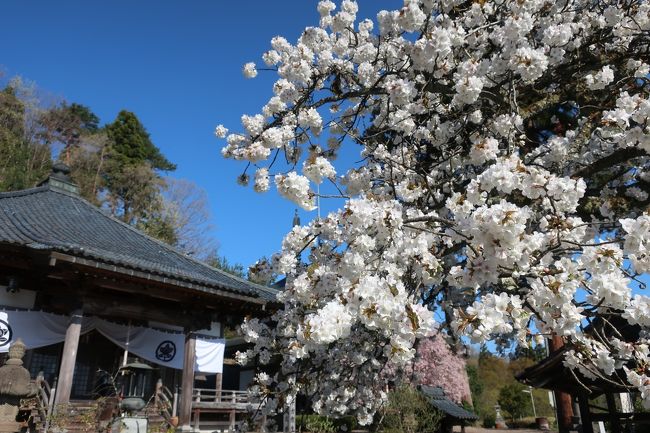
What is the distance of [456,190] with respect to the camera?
16.2 ft

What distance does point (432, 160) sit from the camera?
532 centimetres

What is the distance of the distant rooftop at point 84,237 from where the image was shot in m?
7.52

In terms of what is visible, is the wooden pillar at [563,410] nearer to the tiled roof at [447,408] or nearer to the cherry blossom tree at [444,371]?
the tiled roof at [447,408]

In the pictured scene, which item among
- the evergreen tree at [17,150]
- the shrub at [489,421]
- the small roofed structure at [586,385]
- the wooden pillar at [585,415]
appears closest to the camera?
the small roofed structure at [586,385]

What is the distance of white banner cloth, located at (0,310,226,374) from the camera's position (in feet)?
25.7

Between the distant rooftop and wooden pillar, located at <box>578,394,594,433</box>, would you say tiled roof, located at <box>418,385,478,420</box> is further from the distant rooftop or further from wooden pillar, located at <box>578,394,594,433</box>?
wooden pillar, located at <box>578,394,594,433</box>

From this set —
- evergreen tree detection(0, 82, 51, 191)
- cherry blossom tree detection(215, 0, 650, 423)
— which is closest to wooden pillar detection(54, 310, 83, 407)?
cherry blossom tree detection(215, 0, 650, 423)

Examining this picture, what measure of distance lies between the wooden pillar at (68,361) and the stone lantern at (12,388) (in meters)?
0.58

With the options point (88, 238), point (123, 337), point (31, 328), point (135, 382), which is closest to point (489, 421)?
point (135, 382)

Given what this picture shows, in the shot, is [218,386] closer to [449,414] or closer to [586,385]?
[449,414]

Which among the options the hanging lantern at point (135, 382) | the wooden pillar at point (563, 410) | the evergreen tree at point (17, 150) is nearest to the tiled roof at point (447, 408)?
the wooden pillar at point (563, 410)

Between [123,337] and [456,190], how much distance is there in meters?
7.78

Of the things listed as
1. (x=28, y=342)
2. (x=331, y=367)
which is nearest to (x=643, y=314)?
(x=331, y=367)

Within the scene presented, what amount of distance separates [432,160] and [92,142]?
29530 mm
